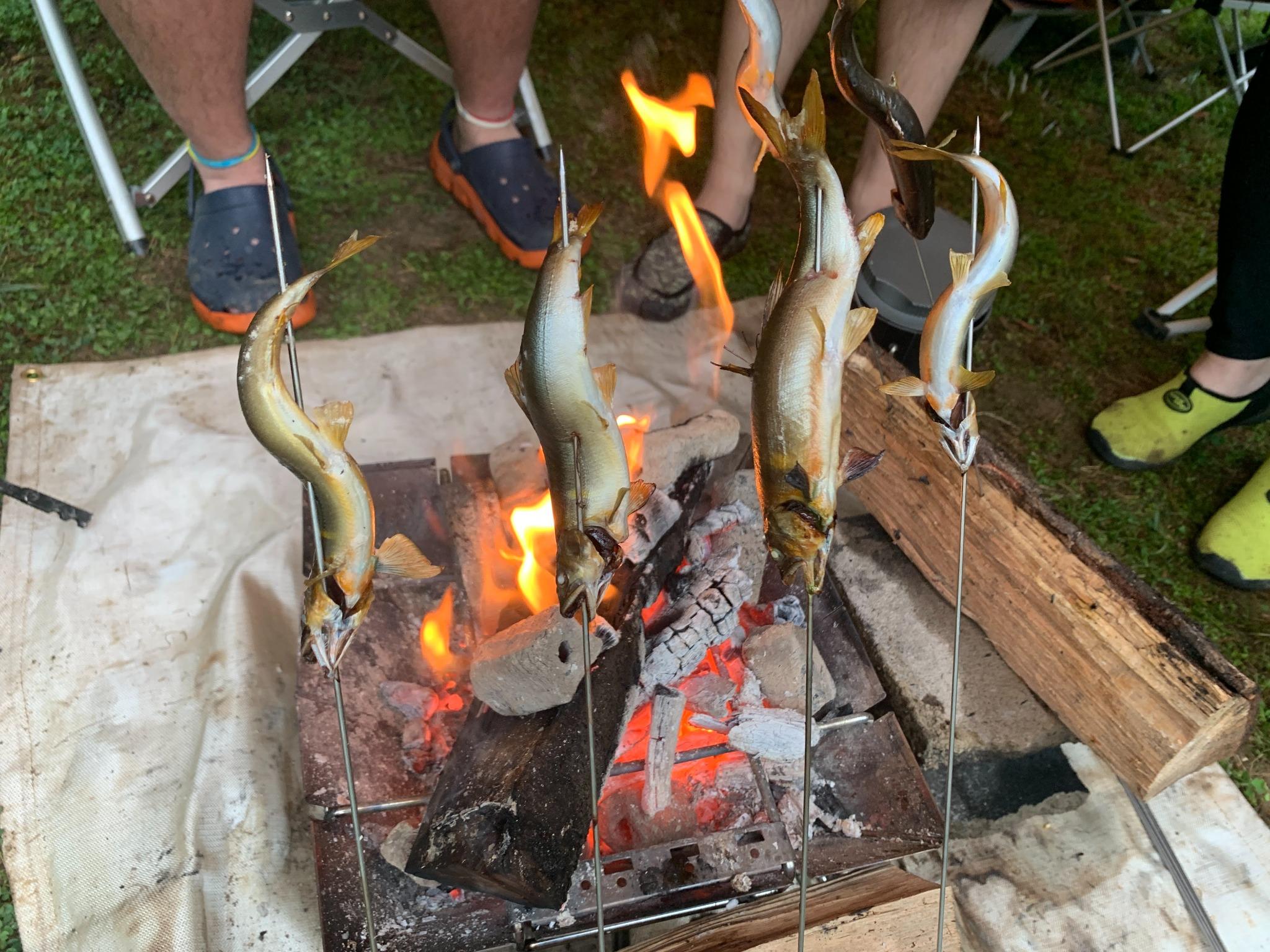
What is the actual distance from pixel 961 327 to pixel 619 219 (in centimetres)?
248

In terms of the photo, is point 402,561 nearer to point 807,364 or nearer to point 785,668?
point 807,364

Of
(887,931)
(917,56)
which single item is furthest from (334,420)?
(917,56)

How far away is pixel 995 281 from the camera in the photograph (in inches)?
66.7

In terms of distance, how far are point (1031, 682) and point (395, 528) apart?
5.38ft

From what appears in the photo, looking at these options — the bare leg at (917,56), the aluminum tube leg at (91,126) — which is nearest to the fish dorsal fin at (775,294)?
the bare leg at (917,56)

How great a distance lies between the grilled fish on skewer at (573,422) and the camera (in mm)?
1583

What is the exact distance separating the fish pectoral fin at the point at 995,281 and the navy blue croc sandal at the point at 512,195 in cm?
214

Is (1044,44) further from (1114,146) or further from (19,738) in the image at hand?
(19,738)

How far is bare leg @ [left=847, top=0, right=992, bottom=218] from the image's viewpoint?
2844mm

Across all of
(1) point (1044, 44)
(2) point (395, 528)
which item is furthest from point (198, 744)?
(1) point (1044, 44)

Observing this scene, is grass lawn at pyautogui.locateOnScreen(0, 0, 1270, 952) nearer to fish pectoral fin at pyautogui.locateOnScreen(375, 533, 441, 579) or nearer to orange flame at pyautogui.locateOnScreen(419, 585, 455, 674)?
orange flame at pyautogui.locateOnScreen(419, 585, 455, 674)

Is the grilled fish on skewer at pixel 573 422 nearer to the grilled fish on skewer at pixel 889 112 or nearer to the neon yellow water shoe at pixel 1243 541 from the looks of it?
the grilled fish on skewer at pixel 889 112

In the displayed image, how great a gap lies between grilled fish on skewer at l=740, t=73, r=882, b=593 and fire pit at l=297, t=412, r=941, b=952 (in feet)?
1.82

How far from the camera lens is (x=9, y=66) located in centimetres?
408
